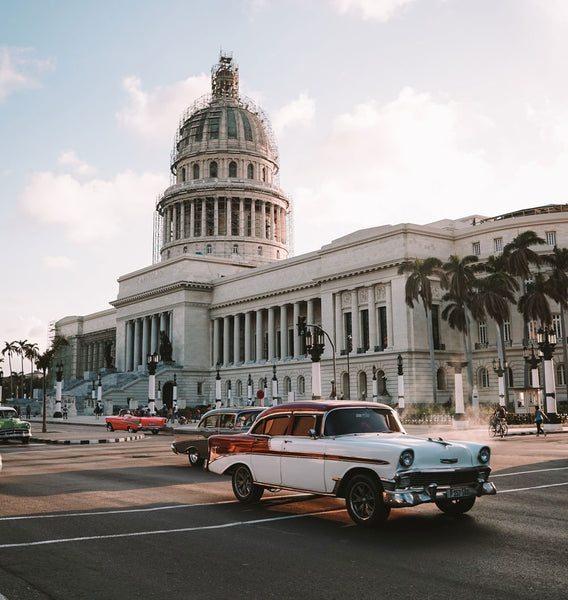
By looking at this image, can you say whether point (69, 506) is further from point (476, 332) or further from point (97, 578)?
point (476, 332)

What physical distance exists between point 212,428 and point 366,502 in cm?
1061

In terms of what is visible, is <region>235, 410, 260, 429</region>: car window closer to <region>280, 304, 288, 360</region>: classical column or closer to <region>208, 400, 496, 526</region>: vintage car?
<region>208, 400, 496, 526</region>: vintage car

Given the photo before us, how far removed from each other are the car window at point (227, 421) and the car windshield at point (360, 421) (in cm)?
855

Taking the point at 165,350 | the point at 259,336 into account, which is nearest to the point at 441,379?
the point at 259,336

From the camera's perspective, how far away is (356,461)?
9891 millimetres

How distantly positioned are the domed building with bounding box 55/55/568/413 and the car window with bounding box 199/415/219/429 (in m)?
19.4

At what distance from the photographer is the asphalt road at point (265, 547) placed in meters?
6.74

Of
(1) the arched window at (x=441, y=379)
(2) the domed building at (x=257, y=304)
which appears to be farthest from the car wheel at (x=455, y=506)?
(1) the arched window at (x=441, y=379)

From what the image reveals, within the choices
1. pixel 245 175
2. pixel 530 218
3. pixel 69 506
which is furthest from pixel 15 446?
pixel 245 175

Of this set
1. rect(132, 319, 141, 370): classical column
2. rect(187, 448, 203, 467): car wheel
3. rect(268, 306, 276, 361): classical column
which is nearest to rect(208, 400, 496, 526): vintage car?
rect(187, 448, 203, 467): car wheel

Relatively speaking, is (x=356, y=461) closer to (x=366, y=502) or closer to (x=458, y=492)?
(x=366, y=502)

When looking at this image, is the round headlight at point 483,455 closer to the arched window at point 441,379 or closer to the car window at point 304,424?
the car window at point 304,424

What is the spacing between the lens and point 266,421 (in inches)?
485

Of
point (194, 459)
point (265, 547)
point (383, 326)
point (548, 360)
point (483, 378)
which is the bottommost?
point (265, 547)
